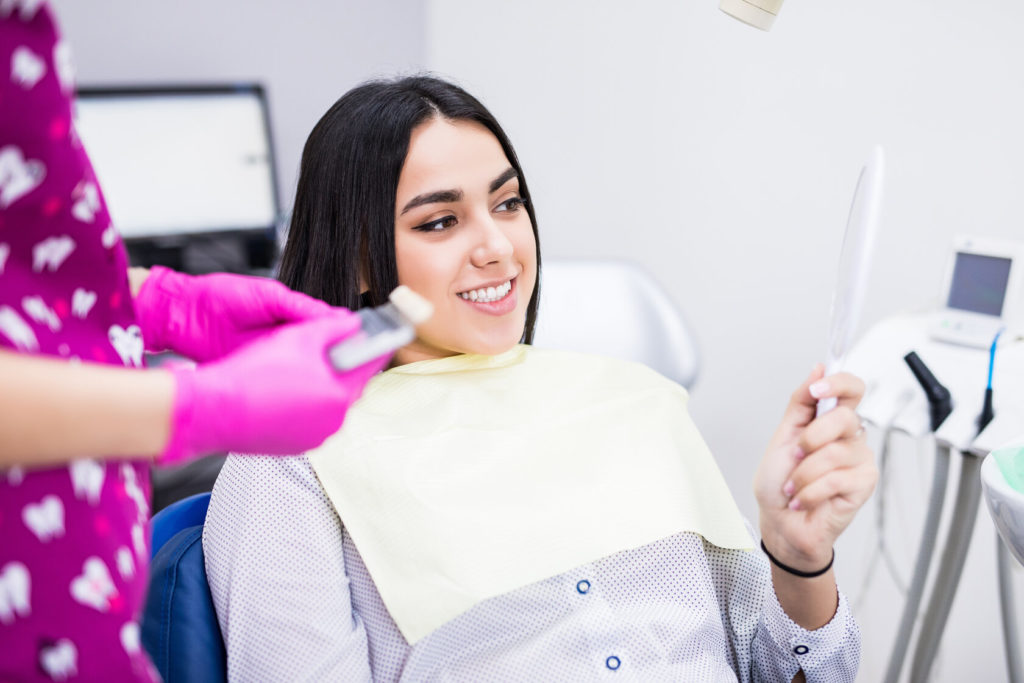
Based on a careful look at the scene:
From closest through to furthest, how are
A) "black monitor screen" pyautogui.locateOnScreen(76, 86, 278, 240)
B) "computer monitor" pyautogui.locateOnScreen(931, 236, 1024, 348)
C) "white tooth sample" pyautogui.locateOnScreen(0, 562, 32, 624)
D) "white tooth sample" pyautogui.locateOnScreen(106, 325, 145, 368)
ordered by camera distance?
1. "white tooth sample" pyautogui.locateOnScreen(0, 562, 32, 624)
2. "white tooth sample" pyautogui.locateOnScreen(106, 325, 145, 368)
3. "computer monitor" pyautogui.locateOnScreen(931, 236, 1024, 348)
4. "black monitor screen" pyautogui.locateOnScreen(76, 86, 278, 240)

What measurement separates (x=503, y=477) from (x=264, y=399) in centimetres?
55

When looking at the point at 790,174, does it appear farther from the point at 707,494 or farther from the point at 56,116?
the point at 56,116

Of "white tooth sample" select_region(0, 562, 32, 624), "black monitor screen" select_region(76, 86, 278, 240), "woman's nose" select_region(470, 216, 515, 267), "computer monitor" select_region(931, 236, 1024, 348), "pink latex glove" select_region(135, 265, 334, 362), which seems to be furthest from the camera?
"black monitor screen" select_region(76, 86, 278, 240)

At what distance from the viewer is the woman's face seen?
3.33 ft

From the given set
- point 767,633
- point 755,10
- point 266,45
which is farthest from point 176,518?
point 266,45

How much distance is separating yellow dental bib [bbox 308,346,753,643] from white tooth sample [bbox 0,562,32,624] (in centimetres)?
46

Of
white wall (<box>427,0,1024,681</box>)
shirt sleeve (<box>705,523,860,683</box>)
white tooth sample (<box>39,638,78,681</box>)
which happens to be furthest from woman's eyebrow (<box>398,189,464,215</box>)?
white wall (<box>427,0,1024,681</box>)

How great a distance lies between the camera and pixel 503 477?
991 millimetres

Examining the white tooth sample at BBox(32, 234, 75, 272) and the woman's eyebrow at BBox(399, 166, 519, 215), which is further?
the woman's eyebrow at BBox(399, 166, 519, 215)

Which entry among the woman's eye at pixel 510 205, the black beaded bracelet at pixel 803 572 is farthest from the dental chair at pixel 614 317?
the black beaded bracelet at pixel 803 572

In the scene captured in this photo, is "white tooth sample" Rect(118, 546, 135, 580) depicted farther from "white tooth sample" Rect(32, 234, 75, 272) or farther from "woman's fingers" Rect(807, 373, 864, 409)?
"woman's fingers" Rect(807, 373, 864, 409)

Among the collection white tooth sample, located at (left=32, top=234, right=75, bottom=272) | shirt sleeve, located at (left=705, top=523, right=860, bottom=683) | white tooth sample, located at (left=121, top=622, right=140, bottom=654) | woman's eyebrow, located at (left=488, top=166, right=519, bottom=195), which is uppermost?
woman's eyebrow, located at (left=488, top=166, right=519, bottom=195)

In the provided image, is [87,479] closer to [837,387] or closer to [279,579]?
[279,579]

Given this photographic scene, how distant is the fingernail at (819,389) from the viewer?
80 centimetres
